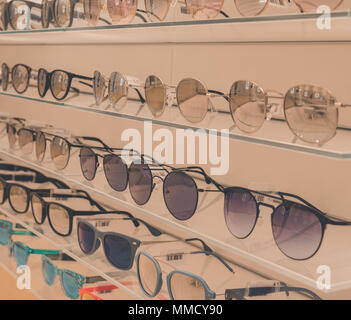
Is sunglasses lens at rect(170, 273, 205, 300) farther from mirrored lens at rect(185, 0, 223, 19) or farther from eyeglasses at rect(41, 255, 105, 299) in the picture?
mirrored lens at rect(185, 0, 223, 19)

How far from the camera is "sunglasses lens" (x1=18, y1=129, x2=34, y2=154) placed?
7.74 feet

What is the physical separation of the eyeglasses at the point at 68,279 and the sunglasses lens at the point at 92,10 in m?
1.00

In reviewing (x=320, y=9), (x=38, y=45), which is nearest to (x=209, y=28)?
(x=320, y=9)

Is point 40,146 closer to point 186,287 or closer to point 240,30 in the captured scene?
point 186,287

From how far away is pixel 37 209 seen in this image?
2180mm

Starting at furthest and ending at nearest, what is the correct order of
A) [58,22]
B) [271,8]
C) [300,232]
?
[58,22] < [271,8] < [300,232]

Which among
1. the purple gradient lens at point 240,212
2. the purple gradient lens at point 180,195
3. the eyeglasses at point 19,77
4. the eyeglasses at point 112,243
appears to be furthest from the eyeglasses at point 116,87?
the eyeglasses at point 19,77

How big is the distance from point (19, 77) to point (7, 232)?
2.63 feet

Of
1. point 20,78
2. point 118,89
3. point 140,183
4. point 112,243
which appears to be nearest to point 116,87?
point 118,89

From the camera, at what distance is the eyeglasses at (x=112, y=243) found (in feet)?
5.51

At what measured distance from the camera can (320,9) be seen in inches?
38.9

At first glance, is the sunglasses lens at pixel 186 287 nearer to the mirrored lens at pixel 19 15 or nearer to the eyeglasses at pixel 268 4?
the eyeglasses at pixel 268 4
